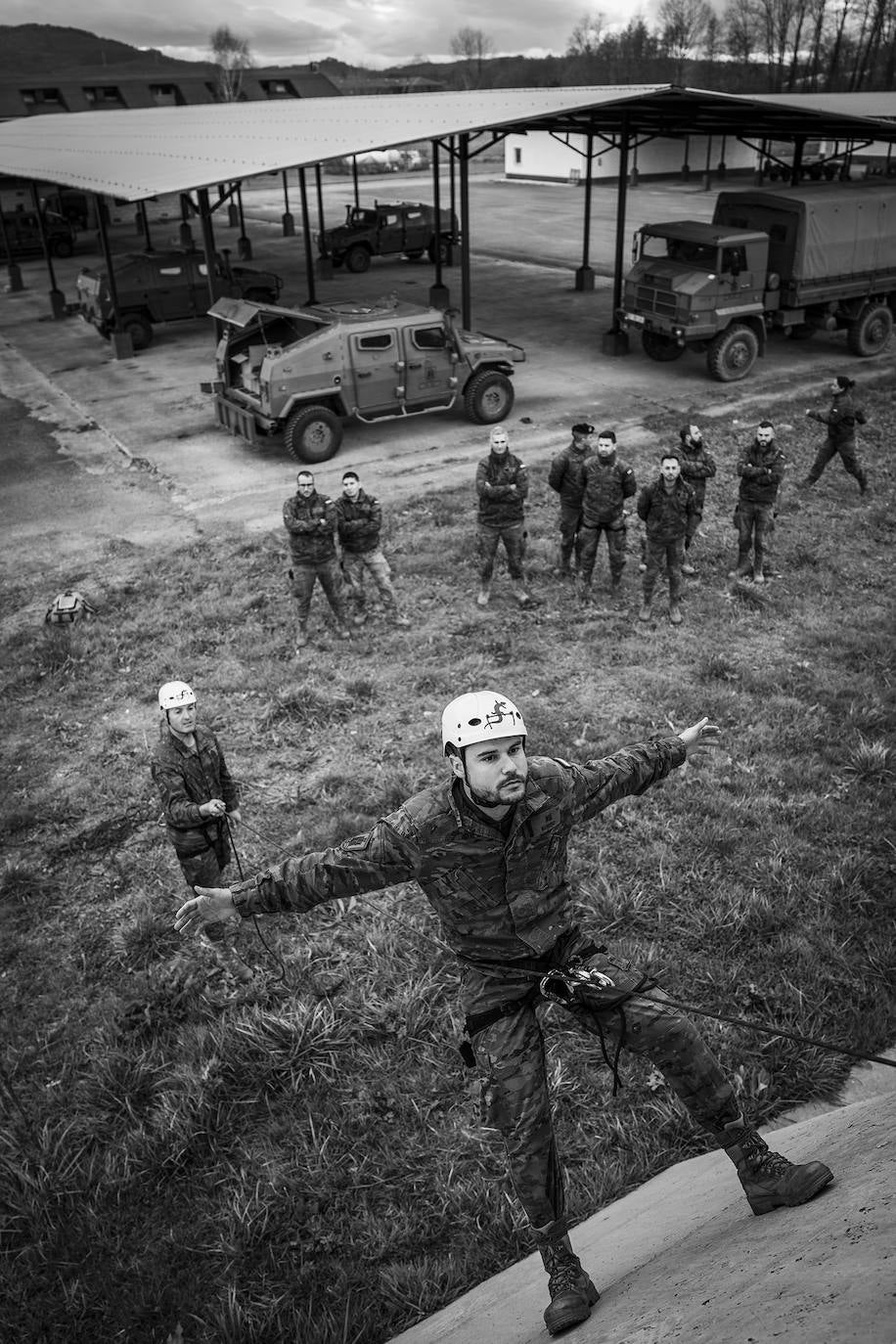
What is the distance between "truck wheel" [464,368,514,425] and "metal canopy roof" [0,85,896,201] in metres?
3.84

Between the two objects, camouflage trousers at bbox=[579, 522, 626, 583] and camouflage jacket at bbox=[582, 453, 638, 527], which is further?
camouflage trousers at bbox=[579, 522, 626, 583]

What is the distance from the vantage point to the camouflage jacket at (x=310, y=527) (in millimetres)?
8875

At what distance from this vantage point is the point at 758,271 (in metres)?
17.2

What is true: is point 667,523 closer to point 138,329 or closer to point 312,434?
point 312,434

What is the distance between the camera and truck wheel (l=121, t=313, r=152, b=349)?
21.6 m

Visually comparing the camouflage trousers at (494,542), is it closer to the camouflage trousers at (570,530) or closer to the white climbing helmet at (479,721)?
the camouflage trousers at (570,530)

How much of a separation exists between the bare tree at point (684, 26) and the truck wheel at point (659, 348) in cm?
7999

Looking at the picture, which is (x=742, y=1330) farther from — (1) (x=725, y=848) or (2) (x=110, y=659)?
(2) (x=110, y=659)

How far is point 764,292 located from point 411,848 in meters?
16.8

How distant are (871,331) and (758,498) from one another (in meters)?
12.0

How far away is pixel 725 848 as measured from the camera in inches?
247

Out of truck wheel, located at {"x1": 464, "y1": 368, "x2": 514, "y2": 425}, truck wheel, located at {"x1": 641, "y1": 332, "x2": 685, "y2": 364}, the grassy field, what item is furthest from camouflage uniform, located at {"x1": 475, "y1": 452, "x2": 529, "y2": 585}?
truck wheel, located at {"x1": 641, "y1": 332, "x2": 685, "y2": 364}

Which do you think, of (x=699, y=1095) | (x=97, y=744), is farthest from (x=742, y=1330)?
(x=97, y=744)

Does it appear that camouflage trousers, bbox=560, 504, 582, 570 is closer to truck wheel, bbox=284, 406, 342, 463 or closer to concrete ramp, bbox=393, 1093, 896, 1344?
truck wheel, bbox=284, 406, 342, 463
